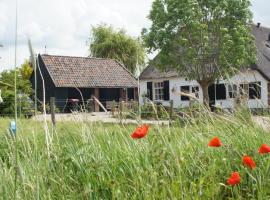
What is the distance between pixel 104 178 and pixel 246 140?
1.18 m

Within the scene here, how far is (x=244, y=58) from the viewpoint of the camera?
25641 millimetres

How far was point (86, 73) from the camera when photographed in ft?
128

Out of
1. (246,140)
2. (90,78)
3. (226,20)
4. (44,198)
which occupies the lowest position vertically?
(44,198)

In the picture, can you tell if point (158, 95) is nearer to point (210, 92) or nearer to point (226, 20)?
point (210, 92)

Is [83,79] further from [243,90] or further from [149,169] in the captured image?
[149,169]

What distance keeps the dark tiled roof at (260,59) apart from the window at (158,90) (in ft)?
2.21

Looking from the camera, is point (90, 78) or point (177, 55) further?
point (90, 78)

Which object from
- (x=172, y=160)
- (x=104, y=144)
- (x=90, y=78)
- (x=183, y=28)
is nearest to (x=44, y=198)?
(x=172, y=160)

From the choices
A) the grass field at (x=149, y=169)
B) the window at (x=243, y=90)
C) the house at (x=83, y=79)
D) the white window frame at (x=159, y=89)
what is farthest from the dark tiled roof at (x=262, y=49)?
the grass field at (x=149, y=169)

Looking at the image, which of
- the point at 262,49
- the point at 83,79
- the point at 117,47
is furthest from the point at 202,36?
the point at 117,47

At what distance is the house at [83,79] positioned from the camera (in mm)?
36656

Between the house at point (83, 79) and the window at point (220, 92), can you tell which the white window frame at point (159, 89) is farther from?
the window at point (220, 92)

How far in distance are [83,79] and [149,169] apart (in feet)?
117

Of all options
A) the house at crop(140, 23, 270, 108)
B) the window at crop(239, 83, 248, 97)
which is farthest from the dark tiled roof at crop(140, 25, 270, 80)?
the window at crop(239, 83, 248, 97)
